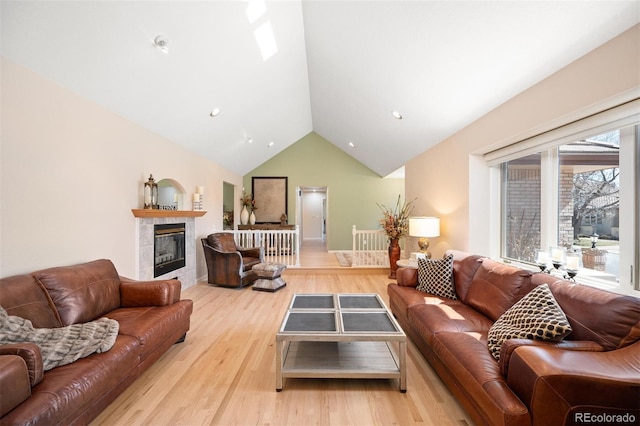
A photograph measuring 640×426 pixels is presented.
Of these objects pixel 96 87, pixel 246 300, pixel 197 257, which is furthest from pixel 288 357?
pixel 197 257

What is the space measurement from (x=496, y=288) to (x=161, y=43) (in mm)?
3865

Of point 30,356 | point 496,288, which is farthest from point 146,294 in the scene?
point 496,288

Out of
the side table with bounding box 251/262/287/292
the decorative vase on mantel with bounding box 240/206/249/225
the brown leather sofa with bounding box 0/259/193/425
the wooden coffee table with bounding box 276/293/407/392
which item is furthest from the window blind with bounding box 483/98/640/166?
the decorative vase on mantel with bounding box 240/206/249/225

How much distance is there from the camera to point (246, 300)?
4.09 metres

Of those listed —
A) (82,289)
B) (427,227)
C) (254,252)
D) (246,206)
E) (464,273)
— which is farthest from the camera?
(246,206)

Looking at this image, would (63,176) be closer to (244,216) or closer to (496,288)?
(496,288)

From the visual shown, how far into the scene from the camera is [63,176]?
2.45 m

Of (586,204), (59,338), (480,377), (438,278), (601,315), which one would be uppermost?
(586,204)

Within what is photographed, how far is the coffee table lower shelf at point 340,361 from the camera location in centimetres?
196

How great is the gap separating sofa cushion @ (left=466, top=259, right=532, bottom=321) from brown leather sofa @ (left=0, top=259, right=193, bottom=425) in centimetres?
273

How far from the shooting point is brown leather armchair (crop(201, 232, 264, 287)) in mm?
4637

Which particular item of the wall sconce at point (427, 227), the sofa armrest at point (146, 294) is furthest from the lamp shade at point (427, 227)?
the sofa armrest at point (146, 294)

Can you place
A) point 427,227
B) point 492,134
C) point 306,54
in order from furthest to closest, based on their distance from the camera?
point 306,54 < point 427,227 < point 492,134

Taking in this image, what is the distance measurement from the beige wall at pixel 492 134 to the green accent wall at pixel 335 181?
8.07 ft
